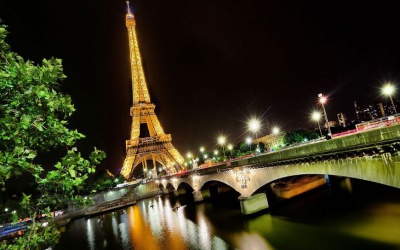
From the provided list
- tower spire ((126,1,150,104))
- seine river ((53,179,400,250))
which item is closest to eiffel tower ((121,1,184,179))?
tower spire ((126,1,150,104))

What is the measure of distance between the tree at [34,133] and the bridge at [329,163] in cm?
1483

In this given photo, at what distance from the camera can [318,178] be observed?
39188mm

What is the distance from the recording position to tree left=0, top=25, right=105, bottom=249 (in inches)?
171

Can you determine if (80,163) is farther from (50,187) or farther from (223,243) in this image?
(223,243)

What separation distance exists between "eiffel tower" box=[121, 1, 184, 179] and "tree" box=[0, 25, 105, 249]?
81.6 meters

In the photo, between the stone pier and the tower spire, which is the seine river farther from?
the tower spire

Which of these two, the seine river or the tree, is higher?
the tree

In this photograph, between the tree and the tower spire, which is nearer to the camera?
the tree

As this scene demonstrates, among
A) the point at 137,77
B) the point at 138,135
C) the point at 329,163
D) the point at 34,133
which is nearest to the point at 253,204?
the point at 329,163

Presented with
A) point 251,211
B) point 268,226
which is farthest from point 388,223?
point 251,211

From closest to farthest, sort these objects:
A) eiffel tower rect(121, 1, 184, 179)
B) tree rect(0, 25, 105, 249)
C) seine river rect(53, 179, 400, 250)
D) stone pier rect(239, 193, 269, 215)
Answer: tree rect(0, 25, 105, 249) < seine river rect(53, 179, 400, 250) < stone pier rect(239, 193, 269, 215) < eiffel tower rect(121, 1, 184, 179)

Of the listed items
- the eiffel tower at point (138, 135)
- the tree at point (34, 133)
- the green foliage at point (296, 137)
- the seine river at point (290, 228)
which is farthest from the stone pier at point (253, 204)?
the eiffel tower at point (138, 135)

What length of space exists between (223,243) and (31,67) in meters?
22.2

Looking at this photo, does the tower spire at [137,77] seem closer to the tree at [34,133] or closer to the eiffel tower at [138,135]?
the eiffel tower at [138,135]
